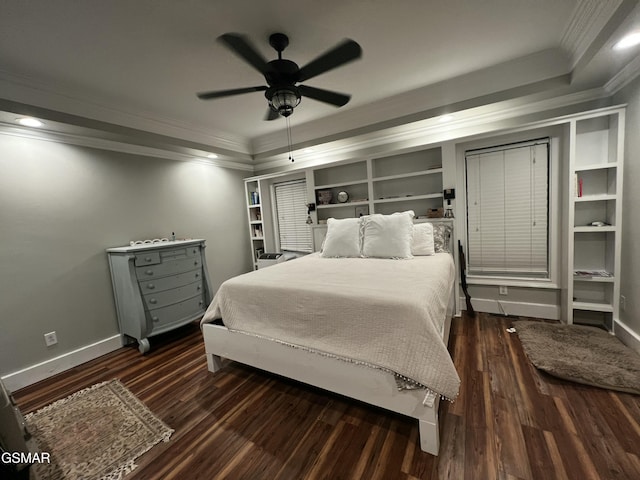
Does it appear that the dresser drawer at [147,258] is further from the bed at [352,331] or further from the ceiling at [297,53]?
the ceiling at [297,53]

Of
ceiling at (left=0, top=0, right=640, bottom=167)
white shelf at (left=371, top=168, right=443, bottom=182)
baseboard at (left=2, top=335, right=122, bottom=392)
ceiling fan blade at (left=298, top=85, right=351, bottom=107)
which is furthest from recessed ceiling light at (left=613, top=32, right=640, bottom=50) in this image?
baseboard at (left=2, top=335, right=122, bottom=392)

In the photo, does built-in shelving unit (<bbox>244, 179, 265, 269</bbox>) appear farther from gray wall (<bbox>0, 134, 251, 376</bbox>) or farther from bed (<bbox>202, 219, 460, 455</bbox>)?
bed (<bbox>202, 219, 460, 455</bbox>)

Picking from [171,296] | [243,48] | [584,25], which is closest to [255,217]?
[171,296]

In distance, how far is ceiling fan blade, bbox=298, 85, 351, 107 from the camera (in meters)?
1.92

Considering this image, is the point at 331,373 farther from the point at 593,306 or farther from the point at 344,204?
the point at 593,306

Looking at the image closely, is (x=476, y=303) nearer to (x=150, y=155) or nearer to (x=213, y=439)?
(x=213, y=439)

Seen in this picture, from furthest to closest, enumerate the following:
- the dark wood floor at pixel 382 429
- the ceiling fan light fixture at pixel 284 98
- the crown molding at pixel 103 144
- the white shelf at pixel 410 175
Result: the white shelf at pixel 410 175, the crown molding at pixel 103 144, the ceiling fan light fixture at pixel 284 98, the dark wood floor at pixel 382 429

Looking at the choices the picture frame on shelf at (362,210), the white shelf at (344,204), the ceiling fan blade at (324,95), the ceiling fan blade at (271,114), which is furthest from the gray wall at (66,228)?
the picture frame on shelf at (362,210)

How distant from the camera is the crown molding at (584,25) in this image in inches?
64.5

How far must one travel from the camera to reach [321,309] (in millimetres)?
1646

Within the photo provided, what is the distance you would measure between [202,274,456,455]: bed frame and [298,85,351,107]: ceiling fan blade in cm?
181

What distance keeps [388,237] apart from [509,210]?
1.43 metres

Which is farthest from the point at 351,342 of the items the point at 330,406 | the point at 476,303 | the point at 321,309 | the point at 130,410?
the point at 476,303

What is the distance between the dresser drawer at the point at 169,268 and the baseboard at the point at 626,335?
13.6 ft
